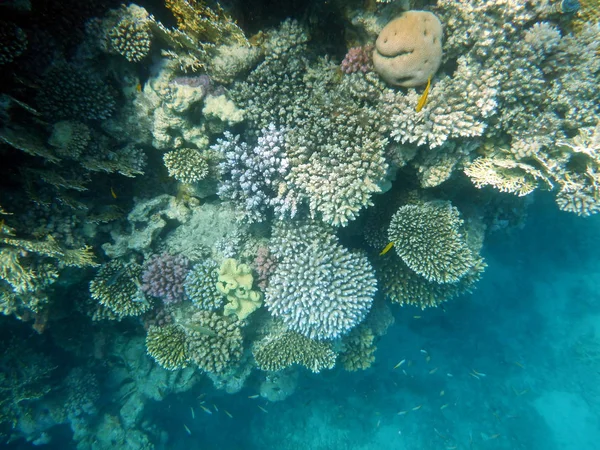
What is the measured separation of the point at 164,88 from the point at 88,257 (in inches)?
115

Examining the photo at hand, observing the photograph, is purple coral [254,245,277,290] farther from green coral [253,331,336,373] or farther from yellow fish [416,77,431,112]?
yellow fish [416,77,431,112]

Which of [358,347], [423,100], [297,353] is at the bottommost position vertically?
[358,347]

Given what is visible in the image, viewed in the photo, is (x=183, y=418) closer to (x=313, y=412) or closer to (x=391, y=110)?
(x=313, y=412)

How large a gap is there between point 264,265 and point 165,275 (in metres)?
1.78

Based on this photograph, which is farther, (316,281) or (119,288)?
(119,288)

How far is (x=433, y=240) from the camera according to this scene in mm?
5219

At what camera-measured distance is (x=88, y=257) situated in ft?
16.8

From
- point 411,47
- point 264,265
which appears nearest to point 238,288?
point 264,265

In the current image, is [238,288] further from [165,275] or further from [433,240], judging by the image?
[433,240]

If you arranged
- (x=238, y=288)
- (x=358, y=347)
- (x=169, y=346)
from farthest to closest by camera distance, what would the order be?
(x=358, y=347) < (x=169, y=346) < (x=238, y=288)

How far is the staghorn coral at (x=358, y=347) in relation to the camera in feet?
22.6

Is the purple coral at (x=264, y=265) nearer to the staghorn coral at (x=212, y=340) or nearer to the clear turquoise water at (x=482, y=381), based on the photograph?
the staghorn coral at (x=212, y=340)

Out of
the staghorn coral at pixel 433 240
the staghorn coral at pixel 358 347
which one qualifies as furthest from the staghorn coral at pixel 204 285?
the staghorn coral at pixel 433 240

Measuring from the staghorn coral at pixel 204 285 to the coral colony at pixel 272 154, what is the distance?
1.1 inches
